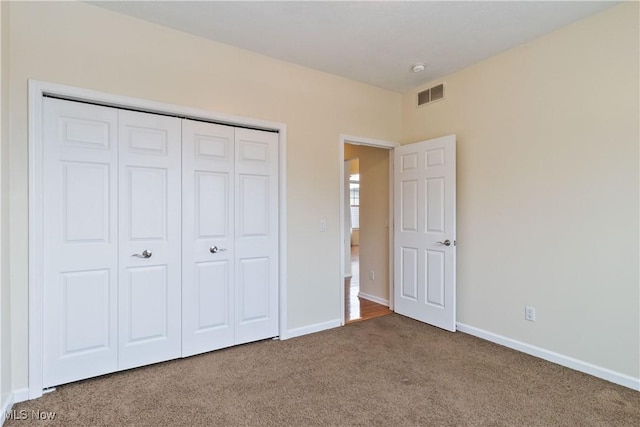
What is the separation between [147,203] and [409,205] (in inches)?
107

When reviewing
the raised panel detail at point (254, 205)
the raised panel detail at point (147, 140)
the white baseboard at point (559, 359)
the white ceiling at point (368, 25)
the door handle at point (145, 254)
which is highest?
the white ceiling at point (368, 25)

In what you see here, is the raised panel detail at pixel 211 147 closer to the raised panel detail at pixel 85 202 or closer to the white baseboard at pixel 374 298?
the raised panel detail at pixel 85 202

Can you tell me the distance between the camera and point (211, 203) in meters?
2.94

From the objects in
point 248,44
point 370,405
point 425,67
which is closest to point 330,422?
point 370,405

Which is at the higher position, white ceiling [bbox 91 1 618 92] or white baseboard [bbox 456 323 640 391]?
white ceiling [bbox 91 1 618 92]

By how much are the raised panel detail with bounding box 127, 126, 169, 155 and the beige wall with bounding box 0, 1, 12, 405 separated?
71 centimetres

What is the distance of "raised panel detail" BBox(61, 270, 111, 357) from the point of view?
2.38m

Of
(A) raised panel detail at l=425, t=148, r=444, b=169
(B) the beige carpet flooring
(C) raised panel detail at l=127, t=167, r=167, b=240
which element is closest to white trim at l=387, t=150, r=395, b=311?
(A) raised panel detail at l=425, t=148, r=444, b=169

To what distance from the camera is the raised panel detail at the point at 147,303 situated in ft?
8.58

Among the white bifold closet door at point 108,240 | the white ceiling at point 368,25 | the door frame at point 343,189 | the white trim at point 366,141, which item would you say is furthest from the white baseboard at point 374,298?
the white ceiling at point 368,25

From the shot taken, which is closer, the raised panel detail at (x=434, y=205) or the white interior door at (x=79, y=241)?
the white interior door at (x=79, y=241)

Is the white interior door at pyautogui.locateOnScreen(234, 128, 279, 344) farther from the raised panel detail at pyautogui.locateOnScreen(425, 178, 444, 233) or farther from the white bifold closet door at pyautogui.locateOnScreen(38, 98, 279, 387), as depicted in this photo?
the raised panel detail at pyautogui.locateOnScreen(425, 178, 444, 233)

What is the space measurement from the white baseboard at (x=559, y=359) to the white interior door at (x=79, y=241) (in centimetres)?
325
